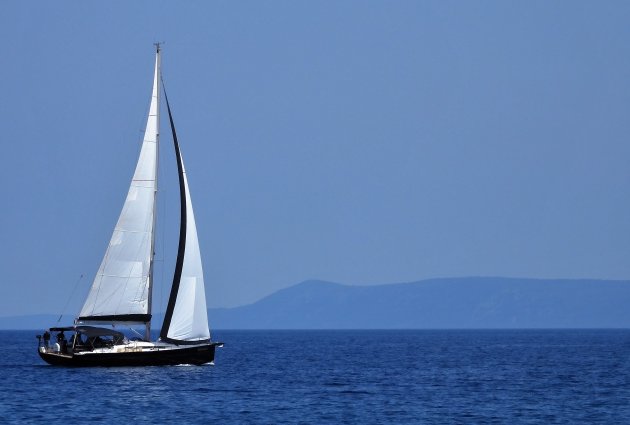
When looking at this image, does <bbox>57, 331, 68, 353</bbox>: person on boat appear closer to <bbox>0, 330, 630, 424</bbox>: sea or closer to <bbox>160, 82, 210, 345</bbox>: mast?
<bbox>0, 330, 630, 424</bbox>: sea

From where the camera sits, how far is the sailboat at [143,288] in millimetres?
63156

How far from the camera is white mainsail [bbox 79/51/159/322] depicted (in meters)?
63.1

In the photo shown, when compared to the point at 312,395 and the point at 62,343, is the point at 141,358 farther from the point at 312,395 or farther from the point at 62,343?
the point at 312,395

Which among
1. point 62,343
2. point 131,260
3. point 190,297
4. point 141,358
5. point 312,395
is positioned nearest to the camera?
point 312,395

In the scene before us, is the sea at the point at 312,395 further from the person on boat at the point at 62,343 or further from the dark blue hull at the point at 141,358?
the person on boat at the point at 62,343

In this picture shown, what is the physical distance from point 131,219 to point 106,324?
5298 millimetres

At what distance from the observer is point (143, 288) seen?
207 feet

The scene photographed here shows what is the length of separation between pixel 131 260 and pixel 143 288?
1.51 m

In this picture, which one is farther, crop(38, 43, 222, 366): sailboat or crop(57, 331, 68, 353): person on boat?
crop(57, 331, 68, 353): person on boat

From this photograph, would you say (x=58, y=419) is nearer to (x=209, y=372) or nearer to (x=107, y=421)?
(x=107, y=421)

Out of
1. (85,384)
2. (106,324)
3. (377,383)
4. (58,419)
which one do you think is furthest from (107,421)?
(377,383)

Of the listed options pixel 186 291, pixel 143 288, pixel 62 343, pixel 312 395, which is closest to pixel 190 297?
pixel 186 291

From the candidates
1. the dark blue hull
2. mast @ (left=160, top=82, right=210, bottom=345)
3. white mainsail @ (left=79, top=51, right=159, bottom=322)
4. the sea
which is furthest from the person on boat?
mast @ (left=160, top=82, right=210, bottom=345)

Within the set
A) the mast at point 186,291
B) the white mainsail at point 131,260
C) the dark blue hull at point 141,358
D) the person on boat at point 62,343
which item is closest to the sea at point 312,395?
the dark blue hull at point 141,358
